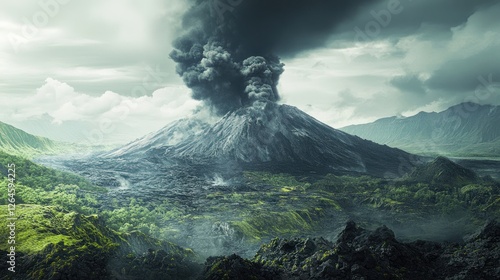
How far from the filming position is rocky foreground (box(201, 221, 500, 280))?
39094 mm

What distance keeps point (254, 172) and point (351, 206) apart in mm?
62911

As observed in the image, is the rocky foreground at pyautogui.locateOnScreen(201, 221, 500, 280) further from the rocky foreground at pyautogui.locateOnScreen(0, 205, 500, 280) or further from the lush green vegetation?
the lush green vegetation

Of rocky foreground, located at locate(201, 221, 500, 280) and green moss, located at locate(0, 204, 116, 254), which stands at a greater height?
green moss, located at locate(0, 204, 116, 254)

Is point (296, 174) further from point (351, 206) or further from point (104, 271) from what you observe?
point (104, 271)

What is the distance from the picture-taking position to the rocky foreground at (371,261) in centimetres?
3909

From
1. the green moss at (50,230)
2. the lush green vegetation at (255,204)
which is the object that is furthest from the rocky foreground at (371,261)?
the lush green vegetation at (255,204)

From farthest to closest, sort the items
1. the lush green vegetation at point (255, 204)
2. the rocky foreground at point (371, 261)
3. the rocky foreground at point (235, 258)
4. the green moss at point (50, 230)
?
the lush green vegetation at point (255, 204), the green moss at point (50, 230), the rocky foreground at point (371, 261), the rocky foreground at point (235, 258)

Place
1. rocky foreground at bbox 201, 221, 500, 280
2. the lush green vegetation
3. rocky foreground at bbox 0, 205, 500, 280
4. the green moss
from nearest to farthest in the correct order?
rocky foreground at bbox 0, 205, 500, 280, rocky foreground at bbox 201, 221, 500, 280, the green moss, the lush green vegetation

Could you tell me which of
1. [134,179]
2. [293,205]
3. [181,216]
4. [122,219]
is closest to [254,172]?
[134,179]

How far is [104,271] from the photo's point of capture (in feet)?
132

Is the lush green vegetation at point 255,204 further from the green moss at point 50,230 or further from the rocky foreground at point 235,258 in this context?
the rocky foreground at point 235,258

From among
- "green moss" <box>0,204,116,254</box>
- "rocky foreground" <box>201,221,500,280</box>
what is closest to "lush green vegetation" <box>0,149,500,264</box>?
"green moss" <box>0,204,116,254</box>

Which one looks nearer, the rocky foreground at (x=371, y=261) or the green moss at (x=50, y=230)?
the rocky foreground at (x=371, y=261)

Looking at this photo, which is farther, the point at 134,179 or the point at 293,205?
the point at 134,179
